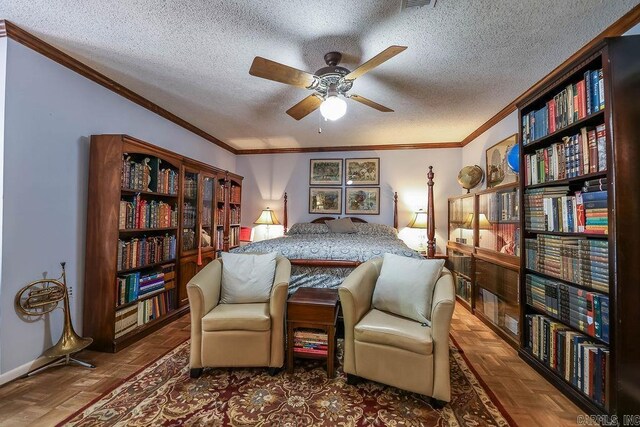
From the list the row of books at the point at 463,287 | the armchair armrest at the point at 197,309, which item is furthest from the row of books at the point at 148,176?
the row of books at the point at 463,287

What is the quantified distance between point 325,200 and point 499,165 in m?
2.77

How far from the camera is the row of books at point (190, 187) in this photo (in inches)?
136

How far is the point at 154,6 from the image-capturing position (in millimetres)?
1731

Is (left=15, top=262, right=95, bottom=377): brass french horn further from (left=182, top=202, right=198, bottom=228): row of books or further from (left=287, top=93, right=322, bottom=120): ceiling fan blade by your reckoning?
(left=287, top=93, right=322, bottom=120): ceiling fan blade

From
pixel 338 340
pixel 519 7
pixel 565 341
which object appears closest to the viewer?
pixel 519 7

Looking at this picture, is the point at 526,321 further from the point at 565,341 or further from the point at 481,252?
the point at 481,252

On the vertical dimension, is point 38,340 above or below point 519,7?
below

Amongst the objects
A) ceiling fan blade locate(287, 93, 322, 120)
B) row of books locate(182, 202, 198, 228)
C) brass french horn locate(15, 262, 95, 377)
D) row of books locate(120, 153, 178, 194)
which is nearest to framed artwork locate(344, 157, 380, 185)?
ceiling fan blade locate(287, 93, 322, 120)

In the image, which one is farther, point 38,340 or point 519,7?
point 38,340

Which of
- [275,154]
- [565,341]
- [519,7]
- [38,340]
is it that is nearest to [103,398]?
[38,340]

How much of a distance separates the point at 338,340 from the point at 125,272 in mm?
2161

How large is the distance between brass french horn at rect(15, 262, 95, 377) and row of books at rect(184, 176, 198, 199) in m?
1.48

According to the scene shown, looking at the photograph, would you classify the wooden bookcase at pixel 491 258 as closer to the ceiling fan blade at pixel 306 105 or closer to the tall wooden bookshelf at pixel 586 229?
the tall wooden bookshelf at pixel 586 229

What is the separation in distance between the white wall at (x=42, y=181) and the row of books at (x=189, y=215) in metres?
1.00
